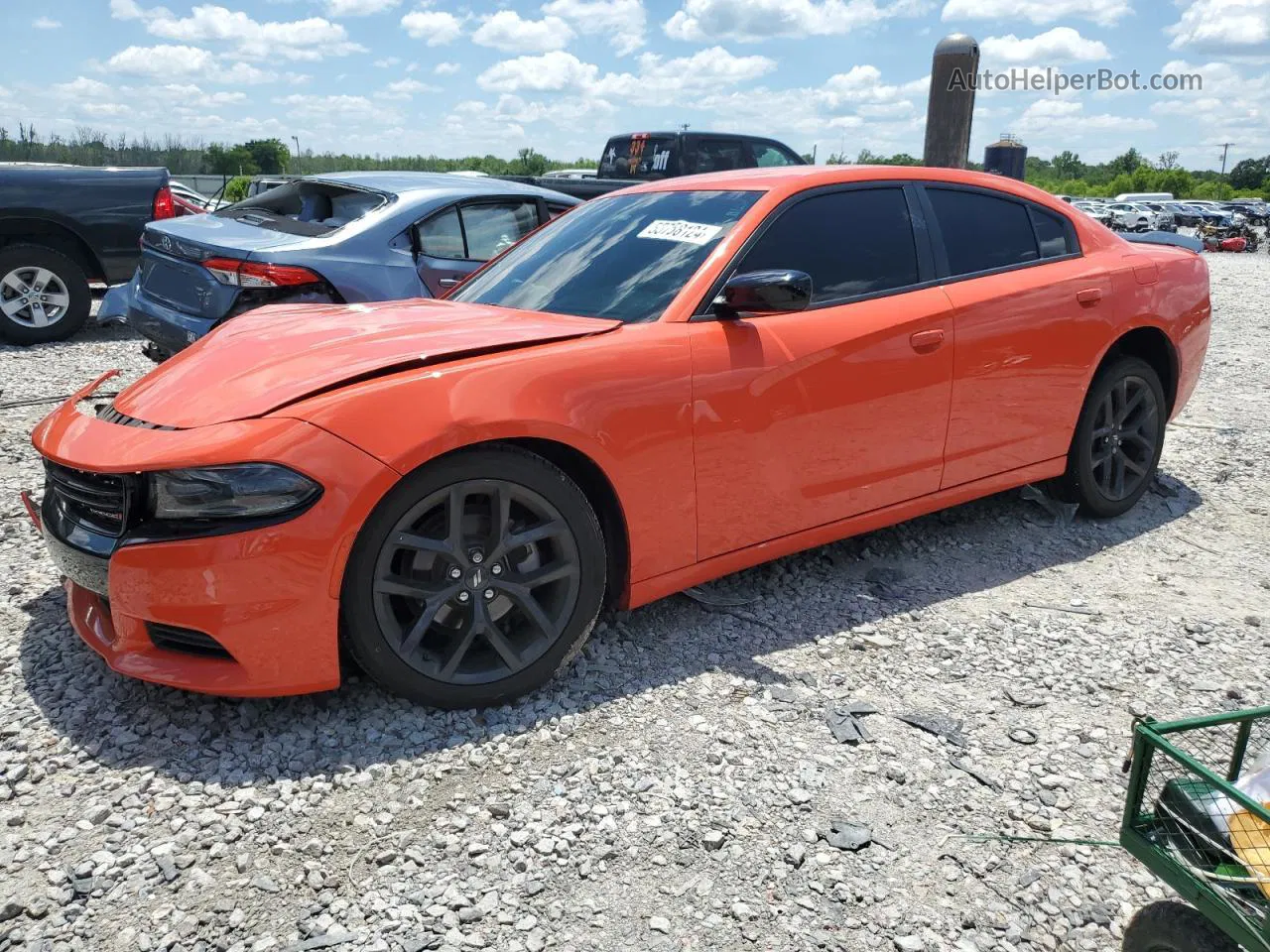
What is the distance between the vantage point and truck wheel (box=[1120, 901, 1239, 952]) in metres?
1.77

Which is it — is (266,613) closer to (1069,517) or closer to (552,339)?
(552,339)

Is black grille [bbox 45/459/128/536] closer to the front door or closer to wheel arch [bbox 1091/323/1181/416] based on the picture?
the front door

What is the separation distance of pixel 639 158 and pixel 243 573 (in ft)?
35.8

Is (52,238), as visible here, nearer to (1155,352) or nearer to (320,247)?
(320,247)

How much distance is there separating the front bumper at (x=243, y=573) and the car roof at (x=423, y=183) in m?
4.05

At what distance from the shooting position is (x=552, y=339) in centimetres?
312

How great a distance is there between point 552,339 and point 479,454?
488 mm

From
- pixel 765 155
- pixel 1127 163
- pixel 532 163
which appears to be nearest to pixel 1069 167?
pixel 1127 163

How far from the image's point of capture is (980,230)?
13.7 feet

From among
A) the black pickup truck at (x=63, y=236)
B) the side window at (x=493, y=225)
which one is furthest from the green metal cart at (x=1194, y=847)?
the black pickup truck at (x=63, y=236)

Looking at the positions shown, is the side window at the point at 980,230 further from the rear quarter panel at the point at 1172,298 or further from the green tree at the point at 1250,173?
the green tree at the point at 1250,173

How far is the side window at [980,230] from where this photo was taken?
13.3 ft

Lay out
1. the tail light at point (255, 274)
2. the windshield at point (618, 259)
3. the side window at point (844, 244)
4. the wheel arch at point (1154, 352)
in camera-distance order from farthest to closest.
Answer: the tail light at point (255, 274) → the wheel arch at point (1154, 352) → the side window at point (844, 244) → the windshield at point (618, 259)

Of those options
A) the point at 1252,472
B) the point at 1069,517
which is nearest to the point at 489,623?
the point at 1069,517
